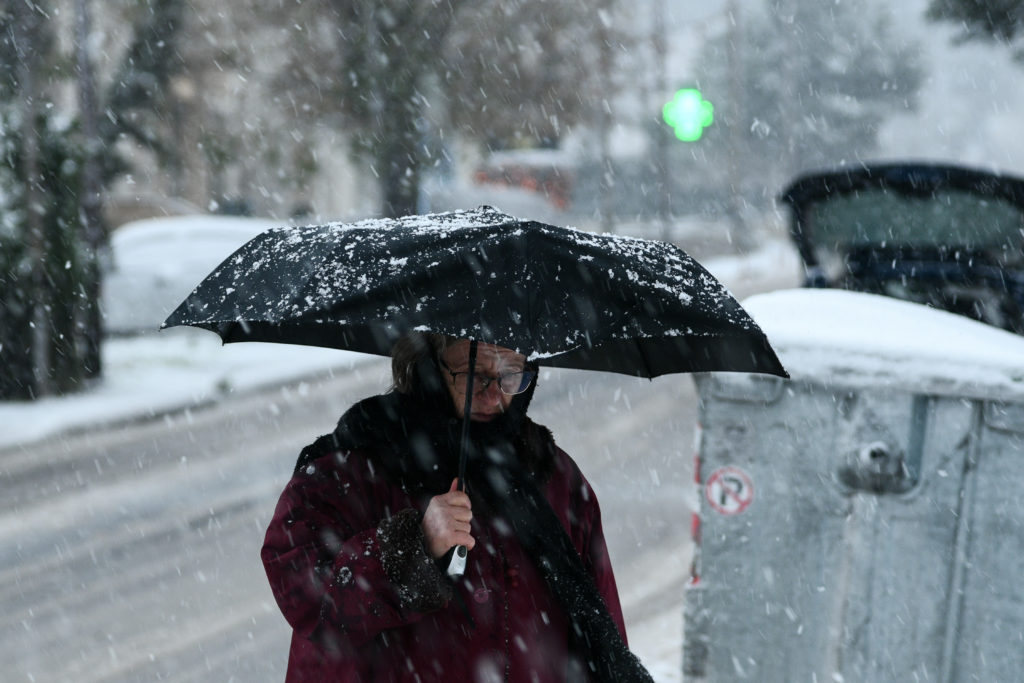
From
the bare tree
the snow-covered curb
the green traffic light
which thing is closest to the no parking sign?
the green traffic light

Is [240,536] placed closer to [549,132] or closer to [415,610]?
Answer: [415,610]

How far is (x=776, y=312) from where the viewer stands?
3951mm

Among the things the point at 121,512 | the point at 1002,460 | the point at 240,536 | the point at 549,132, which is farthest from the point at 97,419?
the point at 549,132

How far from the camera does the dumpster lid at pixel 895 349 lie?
346cm

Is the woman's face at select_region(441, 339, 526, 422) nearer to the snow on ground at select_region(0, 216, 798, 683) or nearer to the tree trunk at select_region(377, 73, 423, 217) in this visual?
the snow on ground at select_region(0, 216, 798, 683)

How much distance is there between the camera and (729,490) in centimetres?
382

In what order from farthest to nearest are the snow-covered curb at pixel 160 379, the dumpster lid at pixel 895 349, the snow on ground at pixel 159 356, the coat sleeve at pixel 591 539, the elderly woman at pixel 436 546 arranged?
the snow on ground at pixel 159 356 → the snow-covered curb at pixel 160 379 → the dumpster lid at pixel 895 349 → the coat sleeve at pixel 591 539 → the elderly woman at pixel 436 546

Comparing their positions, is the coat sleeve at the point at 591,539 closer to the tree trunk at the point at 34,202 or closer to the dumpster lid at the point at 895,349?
the dumpster lid at the point at 895,349

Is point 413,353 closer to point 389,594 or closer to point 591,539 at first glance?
point 389,594

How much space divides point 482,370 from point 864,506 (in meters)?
1.95

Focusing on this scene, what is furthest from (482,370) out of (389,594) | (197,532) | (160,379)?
(160,379)

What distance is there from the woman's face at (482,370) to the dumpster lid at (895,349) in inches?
65.1

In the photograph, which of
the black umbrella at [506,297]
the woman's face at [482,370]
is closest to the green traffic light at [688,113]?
the black umbrella at [506,297]

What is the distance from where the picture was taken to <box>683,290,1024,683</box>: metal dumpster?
3500mm
